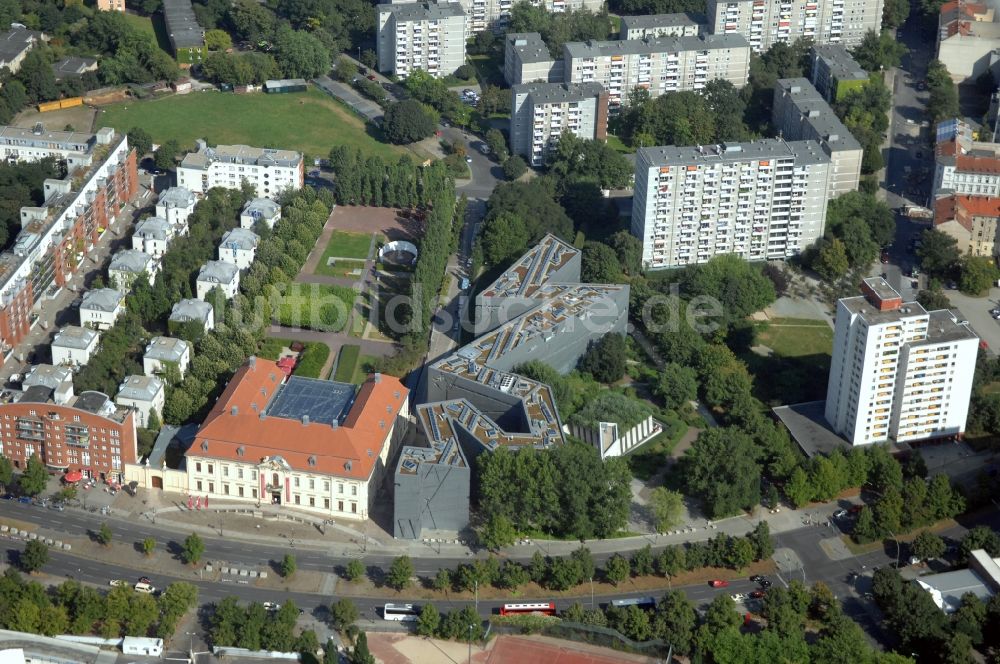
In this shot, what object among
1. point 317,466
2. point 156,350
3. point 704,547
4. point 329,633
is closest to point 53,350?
Answer: point 156,350

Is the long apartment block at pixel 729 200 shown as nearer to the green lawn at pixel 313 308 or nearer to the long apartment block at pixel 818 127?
the long apartment block at pixel 818 127

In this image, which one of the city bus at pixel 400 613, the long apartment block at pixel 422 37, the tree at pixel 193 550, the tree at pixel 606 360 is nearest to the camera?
the city bus at pixel 400 613

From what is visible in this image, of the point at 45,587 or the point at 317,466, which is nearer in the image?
the point at 45,587

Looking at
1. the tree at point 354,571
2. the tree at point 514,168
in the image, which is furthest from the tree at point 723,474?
the tree at point 514,168

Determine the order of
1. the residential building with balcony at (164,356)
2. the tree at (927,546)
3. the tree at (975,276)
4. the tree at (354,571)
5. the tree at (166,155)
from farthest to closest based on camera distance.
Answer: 1. the tree at (166,155)
2. the tree at (975,276)
3. the residential building with balcony at (164,356)
4. the tree at (927,546)
5. the tree at (354,571)

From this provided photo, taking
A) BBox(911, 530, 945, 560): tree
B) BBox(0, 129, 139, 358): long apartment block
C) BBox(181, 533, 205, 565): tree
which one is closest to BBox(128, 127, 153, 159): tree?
BBox(0, 129, 139, 358): long apartment block

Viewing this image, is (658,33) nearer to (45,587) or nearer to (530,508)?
(530,508)
